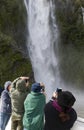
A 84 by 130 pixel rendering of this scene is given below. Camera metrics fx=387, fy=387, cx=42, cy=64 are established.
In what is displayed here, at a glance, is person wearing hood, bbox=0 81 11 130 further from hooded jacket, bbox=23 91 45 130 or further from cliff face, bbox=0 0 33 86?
cliff face, bbox=0 0 33 86

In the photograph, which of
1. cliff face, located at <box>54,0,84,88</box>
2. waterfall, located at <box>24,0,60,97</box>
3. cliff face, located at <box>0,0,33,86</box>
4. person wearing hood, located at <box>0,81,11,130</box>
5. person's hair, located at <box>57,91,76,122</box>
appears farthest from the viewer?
cliff face, located at <box>54,0,84,88</box>

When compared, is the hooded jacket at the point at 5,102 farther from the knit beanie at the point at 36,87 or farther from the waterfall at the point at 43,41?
the waterfall at the point at 43,41

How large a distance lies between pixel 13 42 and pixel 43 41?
13.8 ft

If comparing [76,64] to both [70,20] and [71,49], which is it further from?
[70,20]

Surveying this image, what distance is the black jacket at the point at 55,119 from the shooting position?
5.79 m

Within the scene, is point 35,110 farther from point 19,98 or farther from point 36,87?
point 19,98

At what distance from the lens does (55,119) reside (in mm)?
5809

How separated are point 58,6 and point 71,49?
371 cm

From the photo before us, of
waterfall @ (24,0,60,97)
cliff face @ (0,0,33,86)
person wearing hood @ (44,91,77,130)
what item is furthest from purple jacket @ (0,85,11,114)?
waterfall @ (24,0,60,97)

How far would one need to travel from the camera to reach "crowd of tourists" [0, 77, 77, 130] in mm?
5746

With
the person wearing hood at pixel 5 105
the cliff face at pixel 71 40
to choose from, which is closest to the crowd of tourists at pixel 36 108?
the person wearing hood at pixel 5 105

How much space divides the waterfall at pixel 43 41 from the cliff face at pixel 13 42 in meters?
0.90

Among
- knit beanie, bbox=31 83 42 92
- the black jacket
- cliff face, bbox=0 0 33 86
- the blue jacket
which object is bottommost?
the black jacket

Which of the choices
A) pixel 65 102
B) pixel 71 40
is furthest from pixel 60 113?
pixel 71 40
